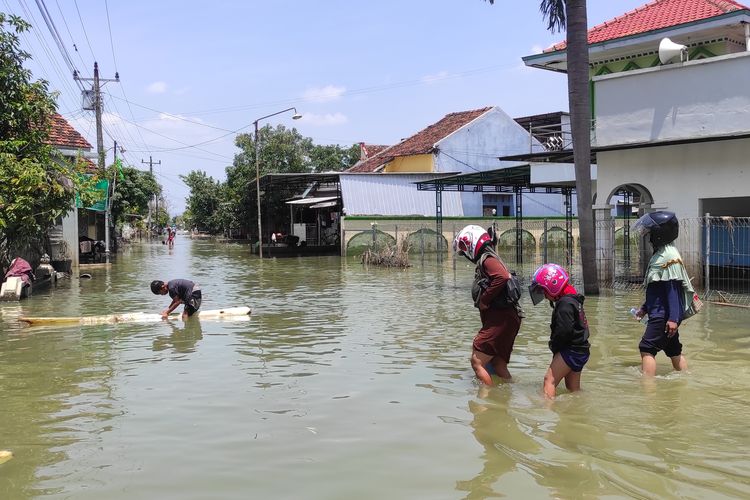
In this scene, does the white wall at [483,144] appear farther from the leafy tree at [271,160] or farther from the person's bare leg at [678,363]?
the person's bare leg at [678,363]

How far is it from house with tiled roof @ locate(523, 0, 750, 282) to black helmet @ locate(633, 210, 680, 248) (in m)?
8.74

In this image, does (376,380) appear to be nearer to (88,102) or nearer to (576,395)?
(576,395)

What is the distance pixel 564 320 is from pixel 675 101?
1197 centimetres

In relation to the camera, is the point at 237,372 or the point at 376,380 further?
the point at 237,372

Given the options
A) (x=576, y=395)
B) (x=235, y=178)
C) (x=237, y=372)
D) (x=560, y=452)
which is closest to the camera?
(x=560, y=452)

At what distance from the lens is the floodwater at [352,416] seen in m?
4.48

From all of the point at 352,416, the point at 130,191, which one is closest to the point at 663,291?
the point at 352,416

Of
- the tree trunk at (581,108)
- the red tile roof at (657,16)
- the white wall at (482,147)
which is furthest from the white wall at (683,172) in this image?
the white wall at (482,147)

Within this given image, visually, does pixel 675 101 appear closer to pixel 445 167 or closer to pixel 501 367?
pixel 501 367

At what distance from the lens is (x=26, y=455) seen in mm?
4996

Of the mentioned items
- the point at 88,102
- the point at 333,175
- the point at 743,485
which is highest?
the point at 88,102

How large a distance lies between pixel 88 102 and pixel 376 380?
3106 cm

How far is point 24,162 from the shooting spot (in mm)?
15602

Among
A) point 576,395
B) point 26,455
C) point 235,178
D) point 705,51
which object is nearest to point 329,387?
point 576,395
